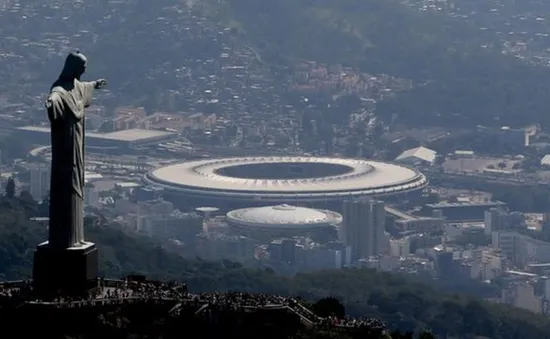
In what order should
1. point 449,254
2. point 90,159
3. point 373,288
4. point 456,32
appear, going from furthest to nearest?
point 456,32 < point 90,159 < point 449,254 < point 373,288

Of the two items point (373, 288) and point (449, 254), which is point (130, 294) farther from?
point (449, 254)

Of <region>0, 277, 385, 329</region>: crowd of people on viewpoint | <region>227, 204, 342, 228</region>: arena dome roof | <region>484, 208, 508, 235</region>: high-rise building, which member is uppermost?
<region>0, 277, 385, 329</region>: crowd of people on viewpoint

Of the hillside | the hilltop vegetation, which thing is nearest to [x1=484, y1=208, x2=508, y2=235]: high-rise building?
the hillside

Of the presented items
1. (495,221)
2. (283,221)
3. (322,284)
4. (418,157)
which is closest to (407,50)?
(418,157)

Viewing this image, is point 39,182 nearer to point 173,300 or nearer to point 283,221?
point 283,221

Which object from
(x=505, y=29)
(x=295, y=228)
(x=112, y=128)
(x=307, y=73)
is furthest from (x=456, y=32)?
(x=295, y=228)

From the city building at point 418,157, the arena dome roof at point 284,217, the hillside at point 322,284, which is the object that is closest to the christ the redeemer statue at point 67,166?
the hillside at point 322,284

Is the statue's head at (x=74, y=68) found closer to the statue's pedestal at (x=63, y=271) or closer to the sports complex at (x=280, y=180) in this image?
the statue's pedestal at (x=63, y=271)

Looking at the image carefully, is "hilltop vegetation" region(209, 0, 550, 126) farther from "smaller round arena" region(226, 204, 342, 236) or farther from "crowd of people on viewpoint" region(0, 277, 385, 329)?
"crowd of people on viewpoint" region(0, 277, 385, 329)
